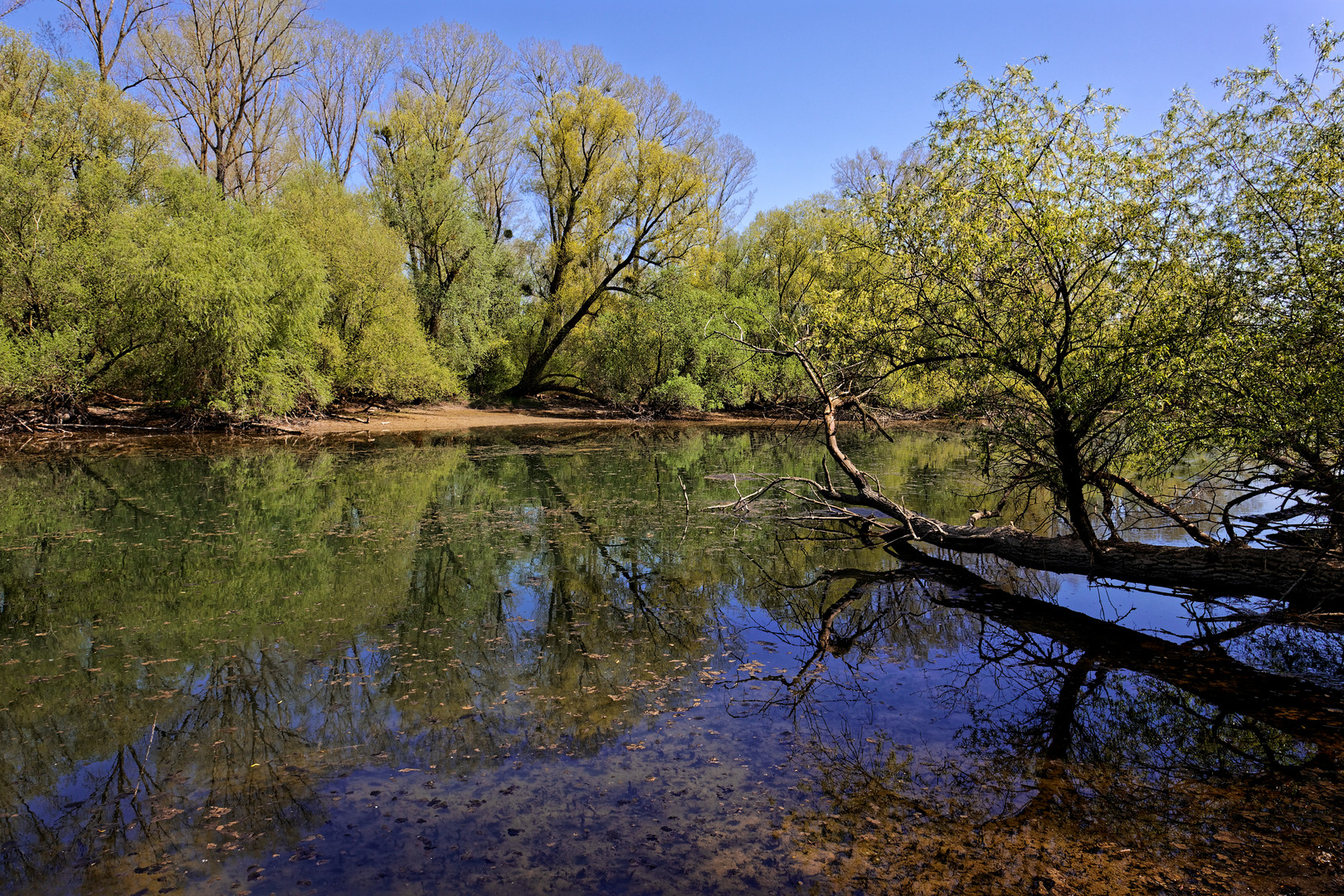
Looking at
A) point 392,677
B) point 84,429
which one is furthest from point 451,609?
point 84,429

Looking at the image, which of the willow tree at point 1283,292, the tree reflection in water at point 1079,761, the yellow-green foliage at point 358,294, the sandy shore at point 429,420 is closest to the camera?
the tree reflection in water at point 1079,761

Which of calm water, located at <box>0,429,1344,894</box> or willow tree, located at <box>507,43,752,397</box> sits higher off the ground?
willow tree, located at <box>507,43,752,397</box>

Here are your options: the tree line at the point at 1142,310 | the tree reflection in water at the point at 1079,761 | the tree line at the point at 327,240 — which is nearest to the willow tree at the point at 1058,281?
the tree line at the point at 1142,310

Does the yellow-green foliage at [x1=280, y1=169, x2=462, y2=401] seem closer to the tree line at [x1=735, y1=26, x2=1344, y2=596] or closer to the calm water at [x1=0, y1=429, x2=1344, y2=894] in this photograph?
the calm water at [x1=0, y1=429, x2=1344, y2=894]

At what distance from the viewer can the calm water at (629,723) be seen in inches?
138

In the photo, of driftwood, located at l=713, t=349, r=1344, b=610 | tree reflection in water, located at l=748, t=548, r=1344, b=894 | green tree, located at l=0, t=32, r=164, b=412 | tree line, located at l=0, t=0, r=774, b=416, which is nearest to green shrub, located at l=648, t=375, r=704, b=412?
tree line, located at l=0, t=0, r=774, b=416

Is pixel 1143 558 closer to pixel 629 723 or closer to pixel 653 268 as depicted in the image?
pixel 629 723

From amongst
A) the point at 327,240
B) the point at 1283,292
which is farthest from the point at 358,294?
the point at 1283,292

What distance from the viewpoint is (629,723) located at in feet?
16.1

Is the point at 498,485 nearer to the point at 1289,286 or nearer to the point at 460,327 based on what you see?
the point at 1289,286

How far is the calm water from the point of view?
351 cm

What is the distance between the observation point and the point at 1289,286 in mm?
5961

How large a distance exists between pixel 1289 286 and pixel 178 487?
622 inches

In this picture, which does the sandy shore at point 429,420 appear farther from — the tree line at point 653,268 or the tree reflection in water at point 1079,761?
the tree reflection in water at point 1079,761
